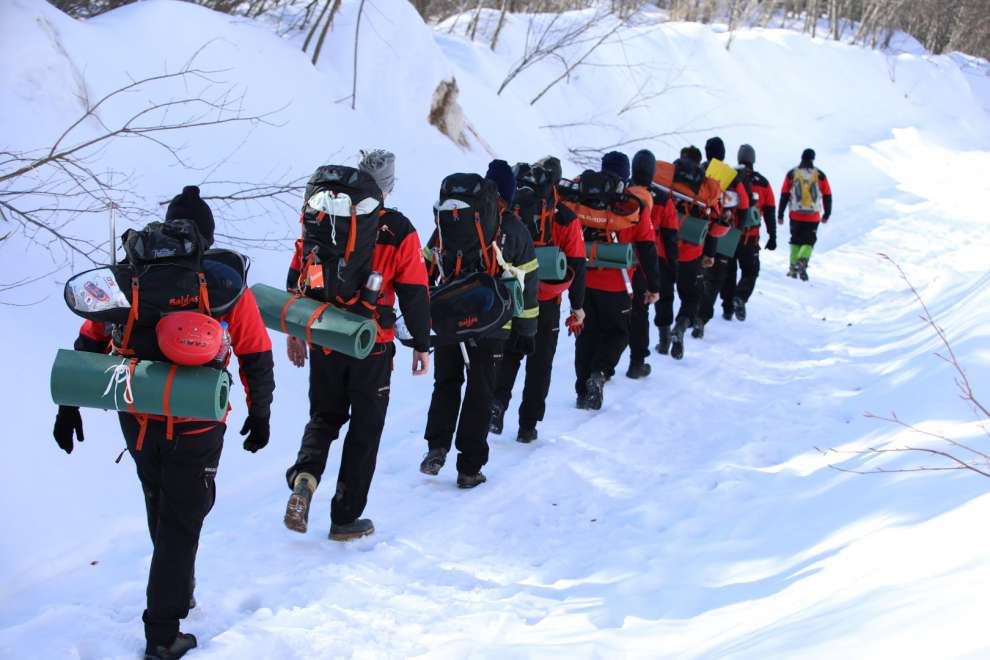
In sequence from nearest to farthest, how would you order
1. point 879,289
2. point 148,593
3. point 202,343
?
point 202,343 < point 148,593 < point 879,289

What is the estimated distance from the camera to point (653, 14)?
3306 cm

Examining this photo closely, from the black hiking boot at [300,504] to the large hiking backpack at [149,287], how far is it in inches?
55.7

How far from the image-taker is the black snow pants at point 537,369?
6938 mm

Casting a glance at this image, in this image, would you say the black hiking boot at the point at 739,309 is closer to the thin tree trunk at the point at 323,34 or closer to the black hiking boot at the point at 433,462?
the thin tree trunk at the point at 323,34

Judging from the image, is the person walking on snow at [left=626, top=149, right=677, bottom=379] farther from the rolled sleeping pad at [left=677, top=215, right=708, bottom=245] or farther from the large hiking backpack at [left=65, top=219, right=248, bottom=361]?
the large hiking backpack at [left=65, top=219, right=248, bottom=361]

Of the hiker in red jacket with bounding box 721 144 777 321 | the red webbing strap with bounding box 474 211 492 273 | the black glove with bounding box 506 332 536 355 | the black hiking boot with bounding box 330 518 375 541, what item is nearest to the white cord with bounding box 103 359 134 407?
the black hiking boot with bounding box 330 518 375 541

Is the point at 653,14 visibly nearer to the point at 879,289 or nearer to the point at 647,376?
the point at 879,289

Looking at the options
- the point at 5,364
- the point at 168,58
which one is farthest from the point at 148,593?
the point at 168,58

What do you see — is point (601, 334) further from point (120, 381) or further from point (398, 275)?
point (120, 381)

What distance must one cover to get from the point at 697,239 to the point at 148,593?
7050mm

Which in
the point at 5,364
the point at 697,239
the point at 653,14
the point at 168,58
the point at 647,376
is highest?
the point at 653,14

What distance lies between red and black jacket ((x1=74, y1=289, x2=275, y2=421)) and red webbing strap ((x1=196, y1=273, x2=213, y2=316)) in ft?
0.41

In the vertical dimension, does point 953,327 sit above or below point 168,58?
below

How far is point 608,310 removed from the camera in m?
7.81
